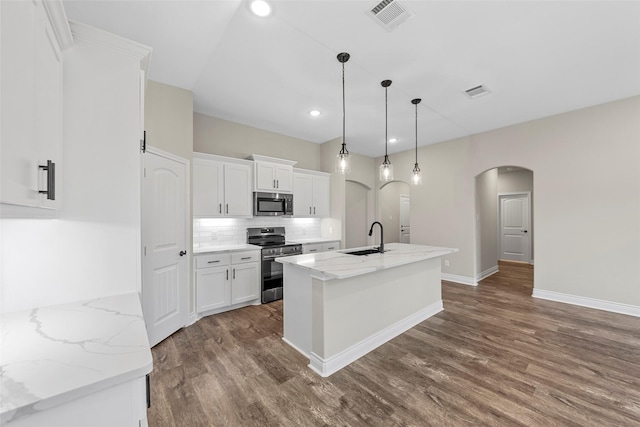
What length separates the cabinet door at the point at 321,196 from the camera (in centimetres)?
514

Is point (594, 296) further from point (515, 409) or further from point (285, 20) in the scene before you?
point (285, 20)

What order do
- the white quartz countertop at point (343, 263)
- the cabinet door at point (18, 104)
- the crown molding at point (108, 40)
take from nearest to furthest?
the cabinet door at point (18, 104), the crown molding at point (108, 40), the white quartz countertop at point (343, 263)

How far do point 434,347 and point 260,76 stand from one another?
3.53m

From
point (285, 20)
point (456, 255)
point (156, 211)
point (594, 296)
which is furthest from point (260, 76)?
point (594, 296)

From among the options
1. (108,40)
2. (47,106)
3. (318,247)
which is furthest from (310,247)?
(47,106)

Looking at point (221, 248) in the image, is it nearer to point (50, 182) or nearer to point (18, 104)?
point (50, 182)

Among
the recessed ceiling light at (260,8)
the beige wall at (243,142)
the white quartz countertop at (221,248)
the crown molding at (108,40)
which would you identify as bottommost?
the white quartz countertop at (221,248)

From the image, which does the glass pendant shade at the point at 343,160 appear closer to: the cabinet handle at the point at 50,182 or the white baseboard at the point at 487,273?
the cabinet handle at the point at 50,182

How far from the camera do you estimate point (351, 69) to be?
2.77 m

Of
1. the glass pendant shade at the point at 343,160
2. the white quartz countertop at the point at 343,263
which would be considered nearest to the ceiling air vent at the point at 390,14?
the glass pendant shade at the point at 343,160

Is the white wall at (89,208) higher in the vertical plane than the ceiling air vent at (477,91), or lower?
lower

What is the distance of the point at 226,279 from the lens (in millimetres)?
3582

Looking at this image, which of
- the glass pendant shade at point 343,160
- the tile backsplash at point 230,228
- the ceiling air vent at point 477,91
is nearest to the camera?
the glass pendant shade at point 343,160

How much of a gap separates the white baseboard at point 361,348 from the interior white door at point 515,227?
5.98 metres
